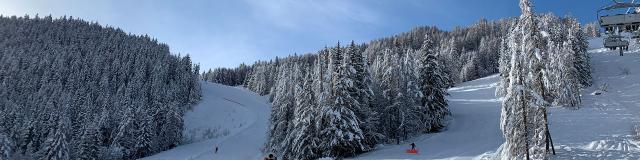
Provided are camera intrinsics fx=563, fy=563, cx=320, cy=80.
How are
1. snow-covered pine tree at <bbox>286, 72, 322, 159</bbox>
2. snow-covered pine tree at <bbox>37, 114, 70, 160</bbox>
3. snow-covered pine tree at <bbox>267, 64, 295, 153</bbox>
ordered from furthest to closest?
snow-covered pine tree at <bbox>37, 114, 70, 160</bbox> → snow-covered pine tree at <bbox>267, 64, 295, 153</bbox> → snow-covered pine tree at <bbox>286, 72, 322, 159</bbox>

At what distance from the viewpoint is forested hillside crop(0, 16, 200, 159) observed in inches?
3073

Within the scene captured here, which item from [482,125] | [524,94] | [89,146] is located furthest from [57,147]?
[524,94]

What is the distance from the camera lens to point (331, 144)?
47.3 metres

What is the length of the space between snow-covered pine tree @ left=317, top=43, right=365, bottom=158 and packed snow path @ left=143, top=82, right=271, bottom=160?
70.1ft

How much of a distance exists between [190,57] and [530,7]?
424ft

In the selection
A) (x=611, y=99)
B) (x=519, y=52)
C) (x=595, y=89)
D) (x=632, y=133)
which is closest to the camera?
(x=519, y=52)

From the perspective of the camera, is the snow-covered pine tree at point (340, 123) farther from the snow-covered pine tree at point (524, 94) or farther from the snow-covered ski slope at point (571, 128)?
the snow-covered pine tree at point (524, 94)

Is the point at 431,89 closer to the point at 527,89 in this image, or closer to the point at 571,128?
the point at 571,128

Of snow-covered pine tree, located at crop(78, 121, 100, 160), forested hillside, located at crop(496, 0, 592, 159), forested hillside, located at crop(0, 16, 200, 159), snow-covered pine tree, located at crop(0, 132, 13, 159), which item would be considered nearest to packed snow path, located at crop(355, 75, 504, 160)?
forested hillside, located at crop(496, 0, 592, 159)

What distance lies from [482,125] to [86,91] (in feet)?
291

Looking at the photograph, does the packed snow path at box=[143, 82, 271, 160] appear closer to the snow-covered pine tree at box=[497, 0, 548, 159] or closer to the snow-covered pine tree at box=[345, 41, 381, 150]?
the snow-covered pine tree at box=[345, 41, 381, 150]

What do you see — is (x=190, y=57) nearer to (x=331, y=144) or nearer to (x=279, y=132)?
(x=279, y=132)

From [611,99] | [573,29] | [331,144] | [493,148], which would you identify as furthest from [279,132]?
[573,29]

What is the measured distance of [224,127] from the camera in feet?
332
